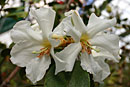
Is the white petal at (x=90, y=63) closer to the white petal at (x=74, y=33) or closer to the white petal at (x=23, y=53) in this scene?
the white petal at (x=74, y=33)

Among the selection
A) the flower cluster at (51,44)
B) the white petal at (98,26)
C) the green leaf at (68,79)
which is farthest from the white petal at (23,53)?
the white petal at (98,26)

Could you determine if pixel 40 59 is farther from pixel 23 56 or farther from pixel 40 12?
pixel 40 12

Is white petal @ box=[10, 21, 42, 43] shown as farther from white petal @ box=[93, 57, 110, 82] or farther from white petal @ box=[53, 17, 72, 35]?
white petal @ box=[93, 57, 110, 82]

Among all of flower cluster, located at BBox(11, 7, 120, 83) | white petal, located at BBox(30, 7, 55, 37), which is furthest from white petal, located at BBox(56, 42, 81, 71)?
white petal, located at BBox(30, 7, 55, 37)

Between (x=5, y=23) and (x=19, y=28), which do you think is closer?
(x=19, y=28)

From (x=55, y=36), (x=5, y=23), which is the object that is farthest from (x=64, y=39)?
(x=5, y=23)

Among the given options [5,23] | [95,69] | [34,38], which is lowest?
[5,23]

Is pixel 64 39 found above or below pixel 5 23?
above
